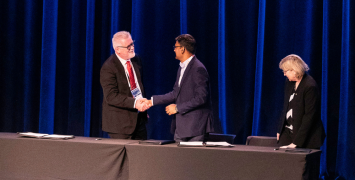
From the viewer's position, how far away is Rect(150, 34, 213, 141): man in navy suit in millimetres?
3008

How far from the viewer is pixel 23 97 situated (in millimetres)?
5445

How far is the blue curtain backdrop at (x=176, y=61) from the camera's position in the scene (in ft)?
13.0

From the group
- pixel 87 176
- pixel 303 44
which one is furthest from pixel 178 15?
pixel 87 176

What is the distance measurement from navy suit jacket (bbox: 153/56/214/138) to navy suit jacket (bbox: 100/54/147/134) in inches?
17.8

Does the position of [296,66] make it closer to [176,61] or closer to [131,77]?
[131,77]

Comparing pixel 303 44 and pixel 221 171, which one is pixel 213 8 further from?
pixel 221 171

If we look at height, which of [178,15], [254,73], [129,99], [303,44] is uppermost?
[178,15]

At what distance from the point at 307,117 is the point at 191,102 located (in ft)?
3.04

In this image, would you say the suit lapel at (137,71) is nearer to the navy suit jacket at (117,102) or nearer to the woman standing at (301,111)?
the navy suit jacket at (117,102)

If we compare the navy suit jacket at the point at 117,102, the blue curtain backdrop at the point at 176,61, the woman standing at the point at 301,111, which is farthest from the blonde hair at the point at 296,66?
the navy suit jacket at the point at 117,102

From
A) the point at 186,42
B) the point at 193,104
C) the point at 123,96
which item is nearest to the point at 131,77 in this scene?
the point at 123,96

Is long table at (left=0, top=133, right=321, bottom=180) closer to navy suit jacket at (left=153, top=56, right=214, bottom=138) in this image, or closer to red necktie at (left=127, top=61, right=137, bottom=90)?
navy suit jacket at (left=153, top=56, right=214, bottom=138)

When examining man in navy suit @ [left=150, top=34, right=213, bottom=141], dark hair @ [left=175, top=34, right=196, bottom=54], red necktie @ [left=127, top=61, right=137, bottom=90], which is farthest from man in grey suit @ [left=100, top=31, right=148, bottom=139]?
dark hair @ [left=175, top=34, right=196, bottom=54]

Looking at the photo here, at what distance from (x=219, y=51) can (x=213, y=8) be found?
55 centimetres
